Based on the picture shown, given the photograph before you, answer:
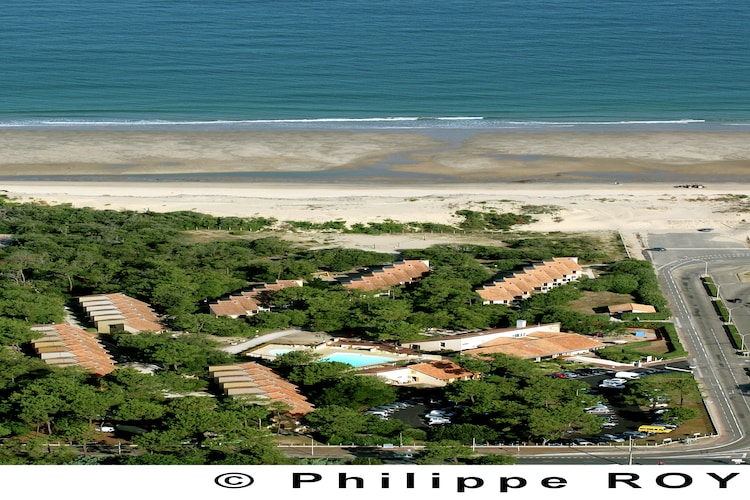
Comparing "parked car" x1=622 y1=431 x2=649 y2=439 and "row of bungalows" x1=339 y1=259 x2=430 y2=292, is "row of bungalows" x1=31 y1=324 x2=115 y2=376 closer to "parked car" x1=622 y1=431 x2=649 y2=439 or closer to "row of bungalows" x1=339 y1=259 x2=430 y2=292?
"row of bungalows" x1=339 y1=259 x2=430 y2=292

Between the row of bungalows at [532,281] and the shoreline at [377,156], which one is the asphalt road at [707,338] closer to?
the row of bungalows at [532,281]

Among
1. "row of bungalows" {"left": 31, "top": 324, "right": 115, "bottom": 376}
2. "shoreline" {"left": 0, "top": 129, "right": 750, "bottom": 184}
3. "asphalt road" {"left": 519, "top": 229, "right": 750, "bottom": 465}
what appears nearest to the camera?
"asphalt road" {"left": 519, "top": 229, "right": 750, "bottom": 465}

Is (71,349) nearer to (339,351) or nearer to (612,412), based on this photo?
(339,351)

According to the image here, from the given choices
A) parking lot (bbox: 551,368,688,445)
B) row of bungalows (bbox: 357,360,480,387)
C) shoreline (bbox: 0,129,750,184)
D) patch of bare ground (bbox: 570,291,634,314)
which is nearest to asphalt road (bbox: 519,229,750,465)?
parking lot (bbox: 551,368,688,445)

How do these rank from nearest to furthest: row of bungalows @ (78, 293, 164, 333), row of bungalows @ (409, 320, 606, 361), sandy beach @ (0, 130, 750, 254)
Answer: row of bungalows @ (409, 320, 606, 361) → row of bungalows @ (78, 293, 164, 333) → sandy beach @ (0, 130, 750, 254)

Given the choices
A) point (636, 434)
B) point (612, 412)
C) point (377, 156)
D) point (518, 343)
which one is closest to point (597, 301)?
point (518, 343)

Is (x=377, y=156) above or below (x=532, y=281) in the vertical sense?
above
